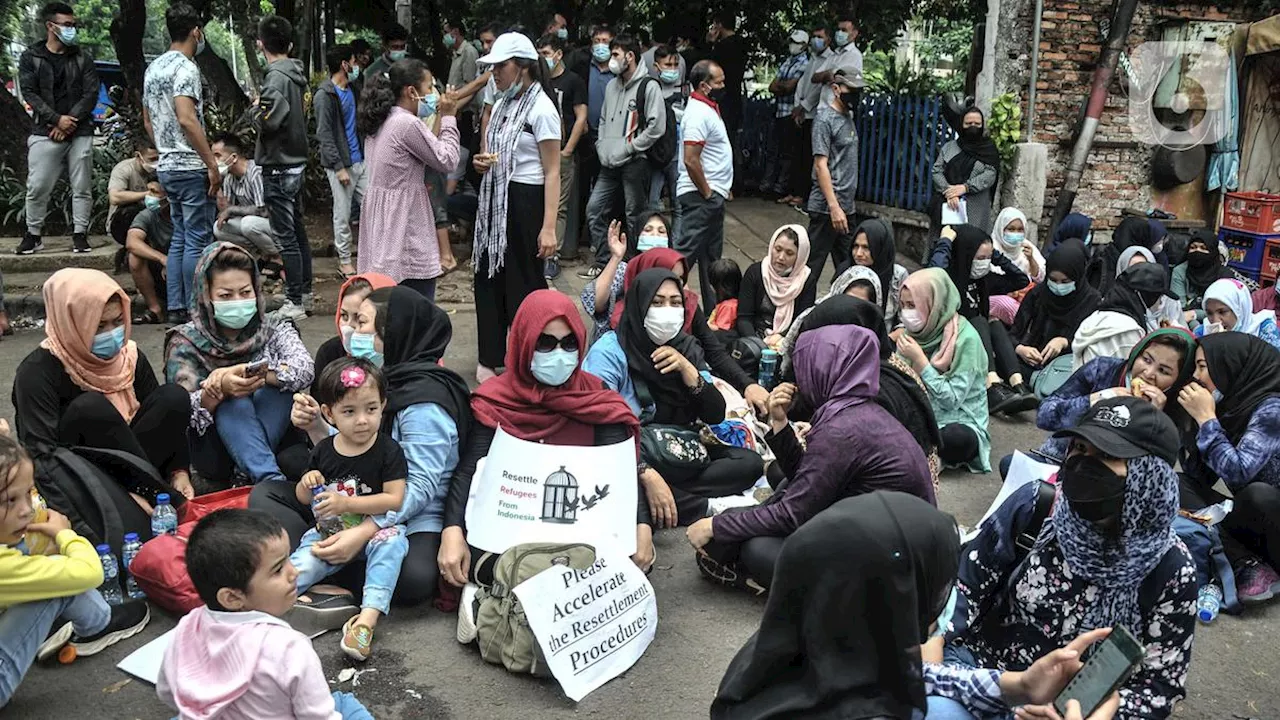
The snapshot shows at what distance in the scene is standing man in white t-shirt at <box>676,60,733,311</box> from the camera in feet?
24.1

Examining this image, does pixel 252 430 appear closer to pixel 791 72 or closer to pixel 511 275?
pixel 511 275

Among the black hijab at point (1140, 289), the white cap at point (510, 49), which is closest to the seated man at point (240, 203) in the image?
the white cap at point (510, 49)

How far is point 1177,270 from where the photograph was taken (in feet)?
28.5

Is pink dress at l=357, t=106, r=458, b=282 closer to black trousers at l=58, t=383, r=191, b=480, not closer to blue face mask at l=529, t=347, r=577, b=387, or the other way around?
black trousers at l=58, t=383, r=191, b=480

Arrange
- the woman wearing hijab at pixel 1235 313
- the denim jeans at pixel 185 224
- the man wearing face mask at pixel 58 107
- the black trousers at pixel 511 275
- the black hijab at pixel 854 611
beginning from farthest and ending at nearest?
the man wearing face mask at pixel 58 107 → the denim jeans at pixel 185 224 → the woman wearing hijab at pixel 1235 313 → the black trousers at pixel 511 275 → the black hijab at pixel 854 611

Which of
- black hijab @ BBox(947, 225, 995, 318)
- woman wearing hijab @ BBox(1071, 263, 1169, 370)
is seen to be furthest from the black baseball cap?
black hijab @ BBox(947, 225, 995, 318)

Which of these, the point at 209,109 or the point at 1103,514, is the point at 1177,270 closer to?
the point at 1103,514

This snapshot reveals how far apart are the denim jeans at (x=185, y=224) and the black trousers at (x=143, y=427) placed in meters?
2.92

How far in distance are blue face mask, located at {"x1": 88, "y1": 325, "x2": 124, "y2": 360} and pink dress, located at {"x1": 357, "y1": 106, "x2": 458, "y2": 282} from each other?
1.81m

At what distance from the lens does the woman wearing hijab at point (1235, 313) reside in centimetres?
627

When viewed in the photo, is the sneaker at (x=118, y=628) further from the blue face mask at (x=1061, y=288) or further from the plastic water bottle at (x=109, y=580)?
the blue face mask at (x=1061, y=288)

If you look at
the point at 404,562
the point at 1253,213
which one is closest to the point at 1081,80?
the point at 1253,213

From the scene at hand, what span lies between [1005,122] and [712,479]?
7.09 meters

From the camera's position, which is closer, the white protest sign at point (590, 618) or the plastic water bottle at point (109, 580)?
the white protest sign at point (590, 618)
